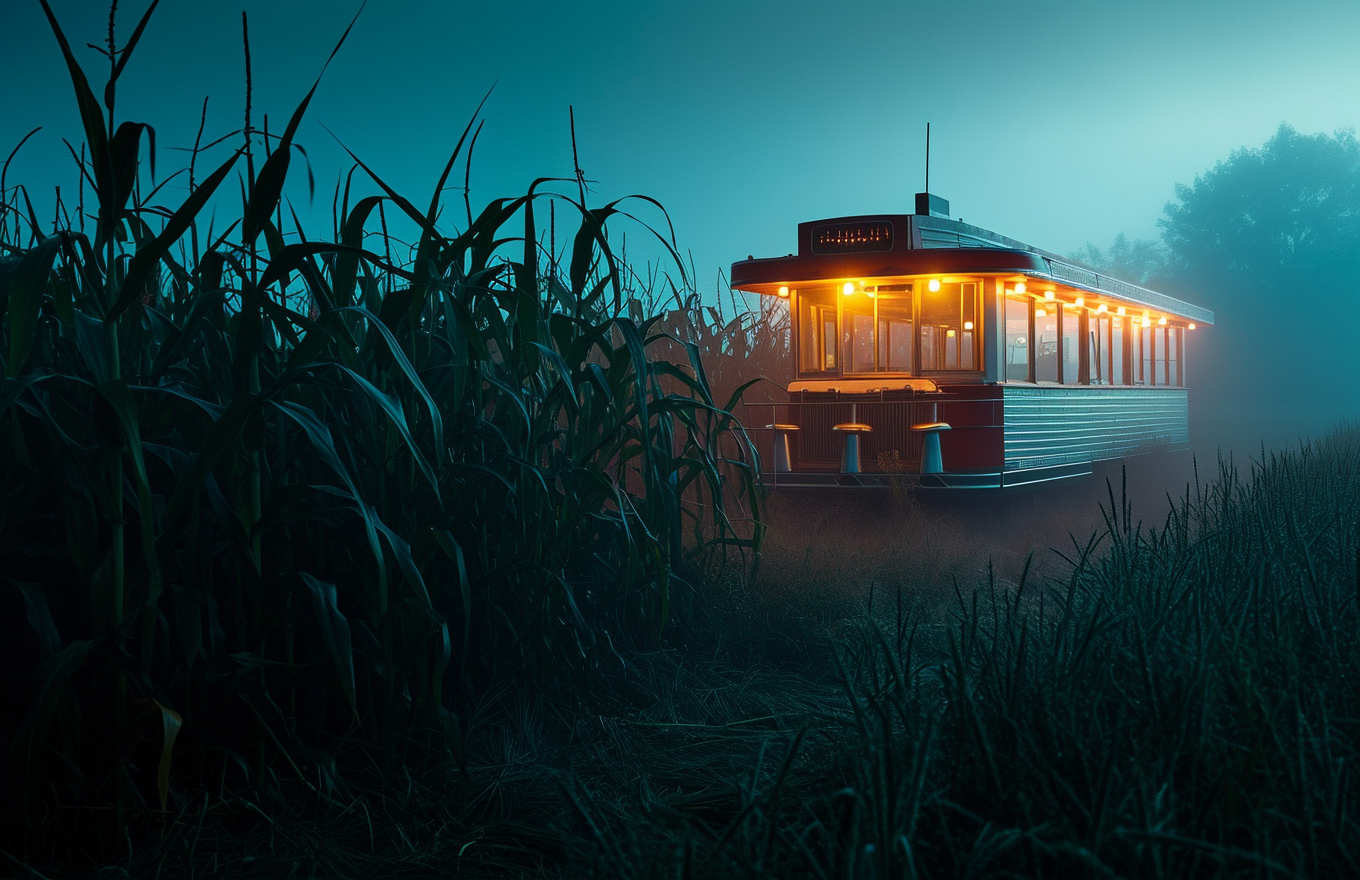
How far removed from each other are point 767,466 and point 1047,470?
2.58 meters

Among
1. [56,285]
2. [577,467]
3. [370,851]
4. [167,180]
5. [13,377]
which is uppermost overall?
[167,180]

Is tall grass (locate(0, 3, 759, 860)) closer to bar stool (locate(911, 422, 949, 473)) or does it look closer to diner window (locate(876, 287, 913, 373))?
bar stool (locate(911, 422, 949, 473))

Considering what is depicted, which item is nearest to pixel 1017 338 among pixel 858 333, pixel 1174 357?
pixel 858 333

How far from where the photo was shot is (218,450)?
238 cm

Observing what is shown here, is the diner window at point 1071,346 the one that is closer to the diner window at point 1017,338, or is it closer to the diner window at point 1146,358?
the diner window at point 1017,338

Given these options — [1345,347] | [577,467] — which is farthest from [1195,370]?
[577,467]

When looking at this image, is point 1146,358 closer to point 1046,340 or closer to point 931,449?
point 1046,340

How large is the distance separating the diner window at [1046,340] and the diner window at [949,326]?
3.86ft

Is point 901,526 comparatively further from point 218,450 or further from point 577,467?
point 218,450

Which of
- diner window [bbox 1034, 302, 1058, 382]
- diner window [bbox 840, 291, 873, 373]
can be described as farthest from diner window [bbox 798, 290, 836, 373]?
diner window [bbox 1034, 302, 1058, 382]

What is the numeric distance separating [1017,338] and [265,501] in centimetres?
842

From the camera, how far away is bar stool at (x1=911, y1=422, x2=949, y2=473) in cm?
920

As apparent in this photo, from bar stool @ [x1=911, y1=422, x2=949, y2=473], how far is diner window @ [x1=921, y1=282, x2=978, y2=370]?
2.43 feet

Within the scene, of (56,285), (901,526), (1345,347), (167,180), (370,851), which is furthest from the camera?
(1345,347)
